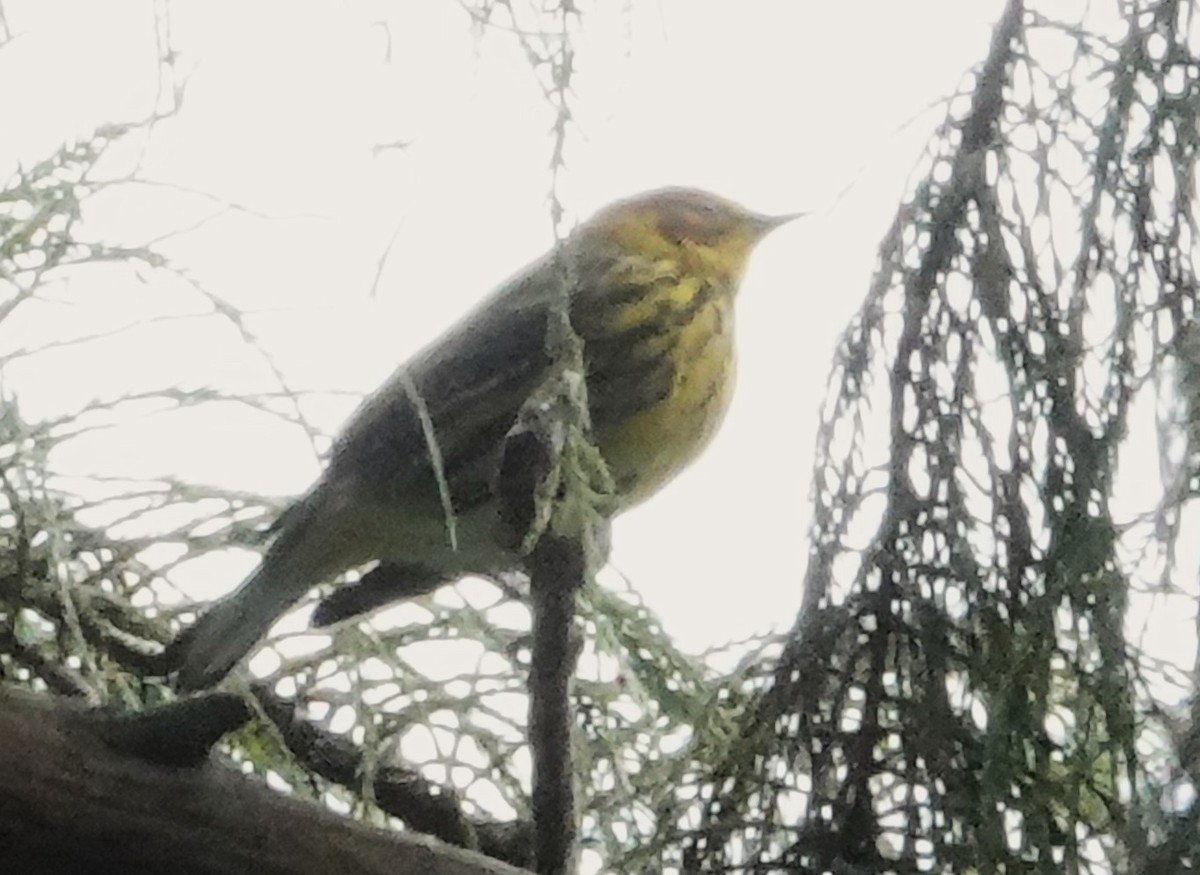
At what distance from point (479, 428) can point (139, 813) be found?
396 mm

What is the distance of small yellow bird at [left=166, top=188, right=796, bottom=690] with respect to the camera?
101 cm

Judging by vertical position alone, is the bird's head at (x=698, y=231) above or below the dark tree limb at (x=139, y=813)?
above

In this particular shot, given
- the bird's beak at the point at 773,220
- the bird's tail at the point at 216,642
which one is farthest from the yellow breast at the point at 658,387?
the bird's tail at the point at 216,642

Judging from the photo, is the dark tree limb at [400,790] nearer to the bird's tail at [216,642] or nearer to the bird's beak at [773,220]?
the bird's tail at [216,642]

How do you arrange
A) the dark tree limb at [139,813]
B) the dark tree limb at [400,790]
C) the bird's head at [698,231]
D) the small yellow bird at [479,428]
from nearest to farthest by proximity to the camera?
the dark tree limb at [139,813]
the dark tree limb at [400,790]
the small yellow bird at [479,428]
the bird's head at [698,231]

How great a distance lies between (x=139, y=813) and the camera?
2.16 ft

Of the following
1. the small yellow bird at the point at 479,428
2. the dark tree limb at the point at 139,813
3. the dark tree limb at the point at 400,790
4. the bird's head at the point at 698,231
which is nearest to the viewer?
the dark tree limb at the point at 139,813

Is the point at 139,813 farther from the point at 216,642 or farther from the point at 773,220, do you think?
the point at 773,220

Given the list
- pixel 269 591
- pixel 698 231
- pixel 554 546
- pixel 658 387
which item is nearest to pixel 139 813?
pixel 554 546

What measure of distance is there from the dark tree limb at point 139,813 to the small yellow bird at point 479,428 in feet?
0.94

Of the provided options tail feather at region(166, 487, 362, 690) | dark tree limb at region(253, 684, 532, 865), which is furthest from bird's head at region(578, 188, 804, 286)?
dark tree limb at region(253, 684, 532, 865)

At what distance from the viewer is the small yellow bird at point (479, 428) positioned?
101cm

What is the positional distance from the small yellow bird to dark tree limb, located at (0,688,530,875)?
0.94 ft

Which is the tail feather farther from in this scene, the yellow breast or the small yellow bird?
the yellow breast
